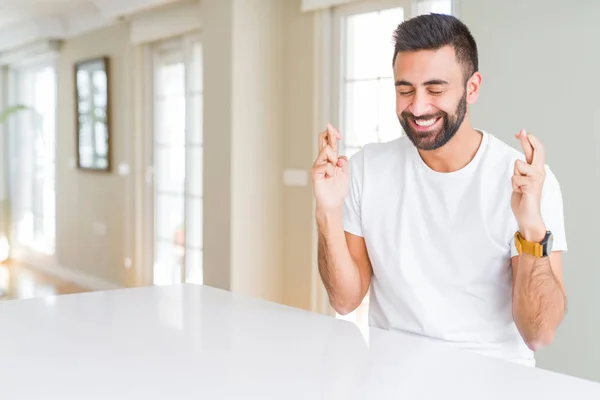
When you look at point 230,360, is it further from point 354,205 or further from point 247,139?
point 247,139

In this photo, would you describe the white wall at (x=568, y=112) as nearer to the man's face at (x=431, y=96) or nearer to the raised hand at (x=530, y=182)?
the man's face at (x=431, y=96)

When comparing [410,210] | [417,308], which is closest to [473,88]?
[410,210]

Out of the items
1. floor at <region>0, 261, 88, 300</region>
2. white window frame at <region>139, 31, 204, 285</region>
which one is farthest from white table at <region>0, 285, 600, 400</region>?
floor at <region>0, 261, 88, 300</region>

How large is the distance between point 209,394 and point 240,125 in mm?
3508

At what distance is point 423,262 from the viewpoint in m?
1.70

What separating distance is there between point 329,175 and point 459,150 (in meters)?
0.33

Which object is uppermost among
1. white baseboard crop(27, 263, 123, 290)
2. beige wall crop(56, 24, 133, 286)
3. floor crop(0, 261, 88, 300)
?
beige wall crop(56, 24, 133, 286)

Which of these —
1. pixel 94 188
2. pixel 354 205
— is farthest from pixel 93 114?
pixel 354 205

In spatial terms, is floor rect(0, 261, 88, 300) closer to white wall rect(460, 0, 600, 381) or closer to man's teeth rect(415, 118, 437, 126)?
white wall rect(460, 0, 600, 381)

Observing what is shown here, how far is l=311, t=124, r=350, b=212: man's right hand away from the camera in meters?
1.68

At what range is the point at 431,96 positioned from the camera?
1.70m

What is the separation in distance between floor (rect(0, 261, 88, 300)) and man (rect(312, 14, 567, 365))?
16.0ft

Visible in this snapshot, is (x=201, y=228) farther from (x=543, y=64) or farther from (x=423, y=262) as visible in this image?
(x=423, y=262)

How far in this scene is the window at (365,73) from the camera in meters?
3.89
